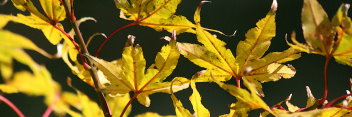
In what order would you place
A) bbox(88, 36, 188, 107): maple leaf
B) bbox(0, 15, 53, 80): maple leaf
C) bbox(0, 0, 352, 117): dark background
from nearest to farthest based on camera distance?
bbox(0, 15, 53, 80): maple leaf, bbox(88, 36, 188, 107): maple leaf, bbox(0, 0, 352, 117): dark background

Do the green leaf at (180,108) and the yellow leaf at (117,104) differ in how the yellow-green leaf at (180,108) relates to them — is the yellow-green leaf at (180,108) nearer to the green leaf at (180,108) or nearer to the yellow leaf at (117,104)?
the green leaf at (180,108)

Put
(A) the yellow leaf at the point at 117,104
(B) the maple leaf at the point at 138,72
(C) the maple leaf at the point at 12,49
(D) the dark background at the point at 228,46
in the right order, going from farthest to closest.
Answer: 1. (D) the dark background at the point at 228,46
2. (A) the yellow leaf at the point at 117,104
3. (B) the maple leaf at the point at 138,72
4. (C) the maple leaf at the point at 12,49

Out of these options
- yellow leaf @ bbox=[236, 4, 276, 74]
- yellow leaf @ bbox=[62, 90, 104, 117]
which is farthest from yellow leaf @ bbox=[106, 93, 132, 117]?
yellow leaf @ bbox=[236, 4, 276, 74]

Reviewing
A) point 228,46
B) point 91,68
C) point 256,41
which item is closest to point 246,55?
point 256,41

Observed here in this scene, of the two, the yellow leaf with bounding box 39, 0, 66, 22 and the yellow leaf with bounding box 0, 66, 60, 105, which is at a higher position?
the yellow leaf with bounding box 39, 0, 66, 22

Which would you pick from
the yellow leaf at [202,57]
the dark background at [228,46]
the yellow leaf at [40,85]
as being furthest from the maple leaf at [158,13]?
the dark background at [228,46]

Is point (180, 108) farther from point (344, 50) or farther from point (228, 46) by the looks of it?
point (228, 46)

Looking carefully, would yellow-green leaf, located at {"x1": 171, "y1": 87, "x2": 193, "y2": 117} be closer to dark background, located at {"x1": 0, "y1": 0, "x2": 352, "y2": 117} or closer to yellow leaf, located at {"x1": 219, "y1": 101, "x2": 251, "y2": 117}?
yellow leaf, located at {"x1": 219, "y1": 101, "x2": 251, "y2": 117}
